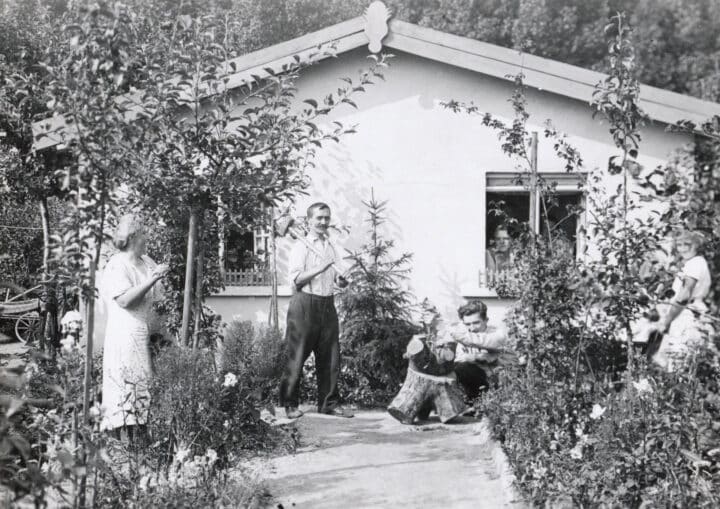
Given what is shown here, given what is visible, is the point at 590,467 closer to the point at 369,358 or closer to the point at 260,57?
the point at 369,358

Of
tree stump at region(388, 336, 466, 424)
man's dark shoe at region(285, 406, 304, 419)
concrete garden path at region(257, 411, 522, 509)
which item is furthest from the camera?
tree stump at region(388, 336, 466, 424)

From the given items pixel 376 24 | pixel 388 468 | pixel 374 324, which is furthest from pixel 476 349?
pixel 376 24

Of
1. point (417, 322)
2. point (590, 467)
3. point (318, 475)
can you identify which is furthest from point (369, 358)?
point (590, 467)

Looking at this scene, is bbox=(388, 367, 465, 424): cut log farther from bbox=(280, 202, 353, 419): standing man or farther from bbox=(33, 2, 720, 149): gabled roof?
bbox=(33, 2, 720, 149): gabled roof

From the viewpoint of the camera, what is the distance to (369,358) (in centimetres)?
871

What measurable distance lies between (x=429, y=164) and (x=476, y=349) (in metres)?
2.66

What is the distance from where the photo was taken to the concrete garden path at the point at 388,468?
5.15 meters

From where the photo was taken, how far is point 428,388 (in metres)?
7.69

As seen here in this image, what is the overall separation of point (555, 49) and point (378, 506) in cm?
2677

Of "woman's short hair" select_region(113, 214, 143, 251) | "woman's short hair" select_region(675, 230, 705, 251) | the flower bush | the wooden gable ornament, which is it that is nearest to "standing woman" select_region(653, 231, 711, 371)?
the flower bush

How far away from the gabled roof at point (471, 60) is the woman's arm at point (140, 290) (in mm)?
4048

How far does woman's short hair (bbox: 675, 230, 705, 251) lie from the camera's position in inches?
127

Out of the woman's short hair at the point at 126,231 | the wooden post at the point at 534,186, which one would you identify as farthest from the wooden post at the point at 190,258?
the wooden post at the point at 534,186

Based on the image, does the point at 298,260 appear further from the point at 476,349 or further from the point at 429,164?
the point at 429,164
